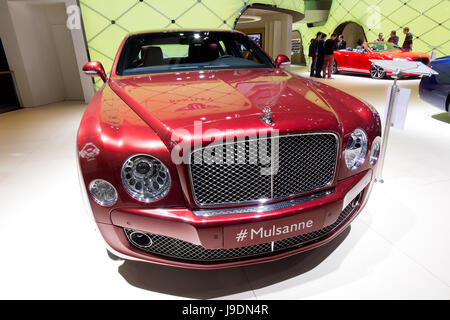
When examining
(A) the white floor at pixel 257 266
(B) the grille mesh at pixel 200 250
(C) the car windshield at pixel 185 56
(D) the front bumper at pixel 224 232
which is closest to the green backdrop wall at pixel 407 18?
(A) the white floor at pixel 257 266

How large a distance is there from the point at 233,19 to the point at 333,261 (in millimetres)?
6244

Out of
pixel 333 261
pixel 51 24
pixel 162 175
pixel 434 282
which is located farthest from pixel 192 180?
pixel 51 24

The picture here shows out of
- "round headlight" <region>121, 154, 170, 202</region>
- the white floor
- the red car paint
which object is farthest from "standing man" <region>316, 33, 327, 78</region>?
"round headlight" <region>121, 154, 170, 202</region>

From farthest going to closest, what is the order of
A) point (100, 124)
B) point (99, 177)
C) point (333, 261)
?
point (333, 261)
point (100, 124)
point (99, 177)

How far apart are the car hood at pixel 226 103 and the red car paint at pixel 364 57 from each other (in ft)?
24.8

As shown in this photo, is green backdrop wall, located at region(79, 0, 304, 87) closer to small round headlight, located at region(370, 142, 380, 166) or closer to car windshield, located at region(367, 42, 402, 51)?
car windshield, located at region(367, 42, 402, 51)

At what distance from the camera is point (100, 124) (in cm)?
113

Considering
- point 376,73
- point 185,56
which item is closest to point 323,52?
point 376,73

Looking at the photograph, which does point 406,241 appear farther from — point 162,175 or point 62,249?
point 62,249

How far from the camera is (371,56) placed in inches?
319

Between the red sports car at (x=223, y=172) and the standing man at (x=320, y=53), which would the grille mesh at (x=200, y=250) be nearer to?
the red sports car at (x=223, y=172)

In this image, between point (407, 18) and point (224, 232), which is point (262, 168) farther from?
point (407, 18)

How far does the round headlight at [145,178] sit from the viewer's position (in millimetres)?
1015

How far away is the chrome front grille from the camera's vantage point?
1.03 m
